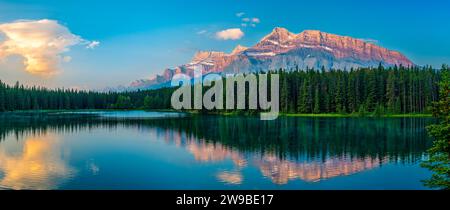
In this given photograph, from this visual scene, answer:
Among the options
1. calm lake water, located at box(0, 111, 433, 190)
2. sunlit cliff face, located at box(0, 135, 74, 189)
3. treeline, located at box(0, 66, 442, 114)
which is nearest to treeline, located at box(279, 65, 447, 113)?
treeline, located at box(0, 66, 442, 114)

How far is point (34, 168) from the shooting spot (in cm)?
3272

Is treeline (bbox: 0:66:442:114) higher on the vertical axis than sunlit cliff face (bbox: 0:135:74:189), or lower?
higher

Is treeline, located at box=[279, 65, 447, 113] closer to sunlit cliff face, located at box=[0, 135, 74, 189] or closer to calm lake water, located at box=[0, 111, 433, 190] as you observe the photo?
calm lake water, located at box=[0, 111, 433, 190]

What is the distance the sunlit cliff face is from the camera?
2666cm

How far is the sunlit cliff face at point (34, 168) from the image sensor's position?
87.5 ft

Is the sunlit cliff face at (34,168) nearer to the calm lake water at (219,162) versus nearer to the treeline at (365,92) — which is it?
the calm lake water at (219,162)

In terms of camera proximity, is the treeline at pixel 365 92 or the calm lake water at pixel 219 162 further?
the treeline at pixel 365 92

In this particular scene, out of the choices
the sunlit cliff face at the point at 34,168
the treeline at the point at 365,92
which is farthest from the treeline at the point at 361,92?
the sunlit cliff face at the point at 34,168

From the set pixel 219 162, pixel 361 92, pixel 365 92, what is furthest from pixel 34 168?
pixel 361 92

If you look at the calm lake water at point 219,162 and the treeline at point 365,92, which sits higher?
the treeline at point 365,92

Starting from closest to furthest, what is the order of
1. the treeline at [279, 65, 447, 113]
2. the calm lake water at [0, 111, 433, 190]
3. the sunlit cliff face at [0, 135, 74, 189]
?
1. the sunlit cliff face at [0, 135, 74, 189]
2. the calm lake water at [0, 111, 433, 190]
3. the treeline at [279, 65, 447, 113]

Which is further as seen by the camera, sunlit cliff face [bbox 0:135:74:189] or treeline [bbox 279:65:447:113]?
treeline [bbox 279:65:447:113]
